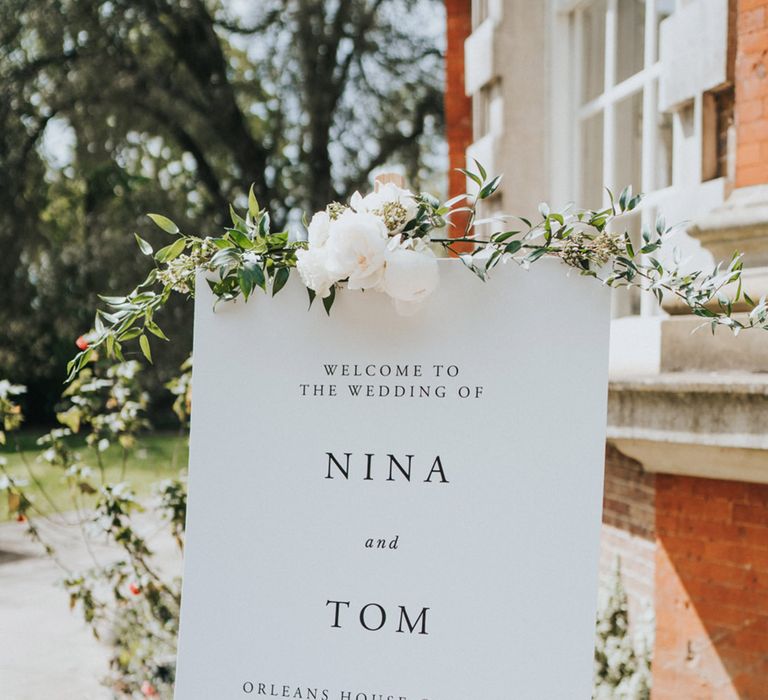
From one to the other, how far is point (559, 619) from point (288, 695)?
57cm

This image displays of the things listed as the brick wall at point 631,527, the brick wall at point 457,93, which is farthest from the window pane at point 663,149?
the brick wall at point 457,93

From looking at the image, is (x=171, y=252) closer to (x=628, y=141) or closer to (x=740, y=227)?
(x=740, y=227)

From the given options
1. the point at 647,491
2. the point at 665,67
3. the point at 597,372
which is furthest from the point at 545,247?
the point at 647,491

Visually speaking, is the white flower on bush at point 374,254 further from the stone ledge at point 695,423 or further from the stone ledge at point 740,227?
the stone ledge at point 740,227

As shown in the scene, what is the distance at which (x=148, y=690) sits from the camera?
3.66 meters

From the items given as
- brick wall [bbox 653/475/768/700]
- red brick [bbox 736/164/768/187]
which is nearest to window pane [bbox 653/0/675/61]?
red brick [bbox 736/164/768/187]

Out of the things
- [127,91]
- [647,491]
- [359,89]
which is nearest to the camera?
[647,491]

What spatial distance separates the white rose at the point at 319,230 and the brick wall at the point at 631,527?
2.03 m

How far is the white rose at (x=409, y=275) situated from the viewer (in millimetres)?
1547

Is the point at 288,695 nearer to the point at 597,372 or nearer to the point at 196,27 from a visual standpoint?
the point at 597,372

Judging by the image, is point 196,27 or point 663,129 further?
point 196,27

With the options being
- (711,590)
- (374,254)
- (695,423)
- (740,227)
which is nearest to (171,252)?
(374,254)

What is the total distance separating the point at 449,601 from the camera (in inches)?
63.8

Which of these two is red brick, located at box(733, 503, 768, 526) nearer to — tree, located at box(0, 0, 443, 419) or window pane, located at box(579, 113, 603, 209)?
window pane, located at box(579, 113, 603, 209)
